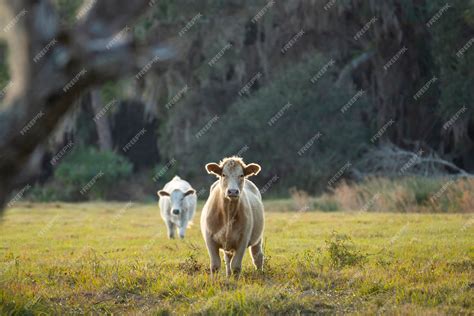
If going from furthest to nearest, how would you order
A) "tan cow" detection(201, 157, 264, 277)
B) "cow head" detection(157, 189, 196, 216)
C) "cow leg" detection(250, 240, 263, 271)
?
"cow head" detection(157, 189, 196, 216), "cow leg" detection(250, 240, 263, 271), "tan cow" detection(201, 157, 264, 277)

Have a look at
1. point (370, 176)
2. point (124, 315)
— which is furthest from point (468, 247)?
point (370, 176)

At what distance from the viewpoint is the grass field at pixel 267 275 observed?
7277 millimetres

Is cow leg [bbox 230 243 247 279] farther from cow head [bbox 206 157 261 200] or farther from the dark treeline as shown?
the dark treeline

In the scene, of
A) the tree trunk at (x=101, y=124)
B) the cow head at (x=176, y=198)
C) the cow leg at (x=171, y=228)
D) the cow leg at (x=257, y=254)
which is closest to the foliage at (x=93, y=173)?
the tree trunk at (x=101, y=124)

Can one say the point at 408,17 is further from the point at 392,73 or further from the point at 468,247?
the point at 468,247

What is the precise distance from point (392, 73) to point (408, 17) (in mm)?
2282

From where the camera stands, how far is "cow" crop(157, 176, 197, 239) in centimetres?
1549

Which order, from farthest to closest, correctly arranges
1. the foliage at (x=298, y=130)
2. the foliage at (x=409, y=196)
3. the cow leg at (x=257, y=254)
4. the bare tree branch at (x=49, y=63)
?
the foliage at (x=298, y=130) → the foliage at (x=409, y=196) → the cow leg at (x=257, y=254) → the bare tree branch at (x=49, y=63)

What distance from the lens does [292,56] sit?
103ft

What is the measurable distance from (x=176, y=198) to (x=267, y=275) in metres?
7.13

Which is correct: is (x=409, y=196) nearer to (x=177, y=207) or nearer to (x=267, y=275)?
(x=177, y=207)

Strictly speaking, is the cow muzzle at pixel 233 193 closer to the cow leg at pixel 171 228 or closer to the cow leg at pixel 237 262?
the cow leg at pixel 237 262

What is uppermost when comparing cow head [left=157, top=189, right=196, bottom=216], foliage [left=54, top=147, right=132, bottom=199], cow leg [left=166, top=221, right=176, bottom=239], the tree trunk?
the tree trunk

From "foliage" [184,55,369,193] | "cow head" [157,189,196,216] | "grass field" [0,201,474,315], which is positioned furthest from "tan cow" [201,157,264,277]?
"foliage" [184,55,369,193]
